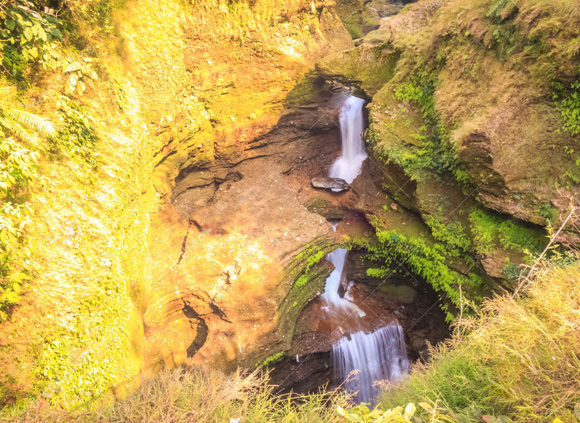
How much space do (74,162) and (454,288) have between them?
9.70 metres

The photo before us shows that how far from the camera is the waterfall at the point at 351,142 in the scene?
11.8 m

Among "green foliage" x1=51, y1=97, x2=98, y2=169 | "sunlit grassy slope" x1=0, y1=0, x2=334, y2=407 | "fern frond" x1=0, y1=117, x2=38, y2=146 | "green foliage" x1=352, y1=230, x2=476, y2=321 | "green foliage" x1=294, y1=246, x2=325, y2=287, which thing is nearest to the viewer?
"fern frond" x1=0, y1=117, x2=38, y2=146

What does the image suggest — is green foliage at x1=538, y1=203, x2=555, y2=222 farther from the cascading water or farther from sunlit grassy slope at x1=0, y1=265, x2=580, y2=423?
the cascading water

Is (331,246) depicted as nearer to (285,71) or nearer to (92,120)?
(285,71)

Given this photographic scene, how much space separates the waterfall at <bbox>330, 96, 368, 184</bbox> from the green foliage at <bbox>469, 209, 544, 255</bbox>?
17.2ft

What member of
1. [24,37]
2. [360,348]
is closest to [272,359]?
[360,348]

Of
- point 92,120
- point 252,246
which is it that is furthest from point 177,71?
point 252,246

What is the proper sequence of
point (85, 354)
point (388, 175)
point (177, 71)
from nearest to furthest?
point (85, 354) → point (177, 71) → point (388, 175)

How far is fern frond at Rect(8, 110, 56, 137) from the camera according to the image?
4.04 metres

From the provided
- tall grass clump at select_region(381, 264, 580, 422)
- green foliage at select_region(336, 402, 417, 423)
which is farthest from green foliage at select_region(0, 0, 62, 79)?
tall grass clump at select_region(381, 264, 580, 422)

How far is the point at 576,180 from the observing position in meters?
5.79

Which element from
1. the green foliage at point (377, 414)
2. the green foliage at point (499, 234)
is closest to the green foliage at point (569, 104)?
the green foliage at point (499, 234)

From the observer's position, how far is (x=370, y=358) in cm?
973

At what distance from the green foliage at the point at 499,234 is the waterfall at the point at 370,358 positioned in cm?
484
